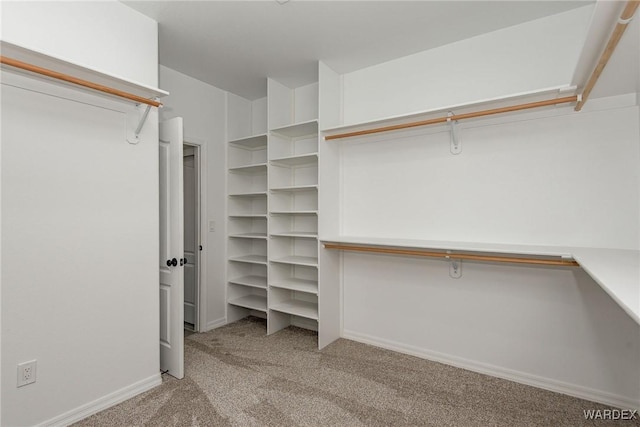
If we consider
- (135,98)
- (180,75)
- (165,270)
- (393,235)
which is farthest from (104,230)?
(393,235)

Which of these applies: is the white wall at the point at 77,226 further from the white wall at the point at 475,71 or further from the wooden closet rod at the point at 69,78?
the white wall at the point at 475,71

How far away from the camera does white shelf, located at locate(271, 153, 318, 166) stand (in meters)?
3.11

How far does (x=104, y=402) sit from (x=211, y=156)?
2421 mm

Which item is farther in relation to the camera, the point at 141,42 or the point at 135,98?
the point at 141,42

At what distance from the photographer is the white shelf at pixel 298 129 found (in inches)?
122

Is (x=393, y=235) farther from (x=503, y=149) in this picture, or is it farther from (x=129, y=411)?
(x=129, y=411)

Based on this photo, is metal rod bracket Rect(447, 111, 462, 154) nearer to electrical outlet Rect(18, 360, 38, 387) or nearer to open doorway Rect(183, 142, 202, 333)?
open doorway Rect(183, 142, 202, 333)

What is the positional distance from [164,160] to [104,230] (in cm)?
72

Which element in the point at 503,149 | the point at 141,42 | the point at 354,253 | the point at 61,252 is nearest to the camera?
the point at 61,252

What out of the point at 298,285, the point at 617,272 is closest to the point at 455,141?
the point at 617,272

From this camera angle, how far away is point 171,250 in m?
2.44

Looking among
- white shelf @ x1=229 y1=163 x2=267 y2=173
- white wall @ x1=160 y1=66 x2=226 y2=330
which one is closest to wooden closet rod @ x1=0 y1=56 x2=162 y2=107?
white wall @ x1=160 y1=66 x2=226 y2=330

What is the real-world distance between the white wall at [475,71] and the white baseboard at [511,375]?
6.82 ft

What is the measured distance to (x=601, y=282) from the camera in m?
1.14
